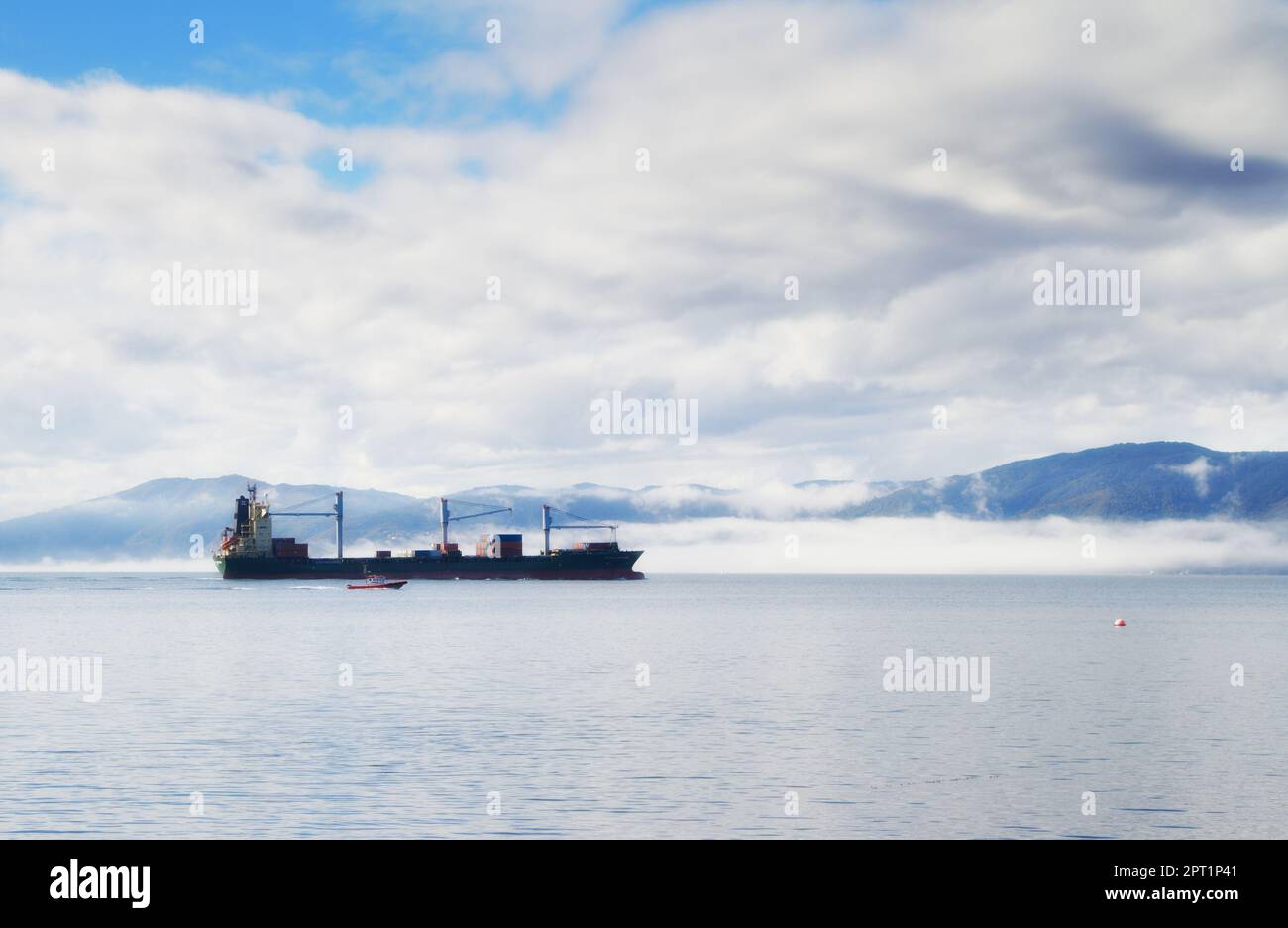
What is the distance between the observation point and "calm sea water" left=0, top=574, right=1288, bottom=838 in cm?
3089

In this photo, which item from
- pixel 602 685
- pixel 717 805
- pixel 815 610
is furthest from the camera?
pixel 815 610

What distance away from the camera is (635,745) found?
42531mm

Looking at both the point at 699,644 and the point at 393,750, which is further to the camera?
the point at 699,644

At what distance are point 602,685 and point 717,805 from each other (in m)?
32.5

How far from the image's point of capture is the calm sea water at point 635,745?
30.9 m
